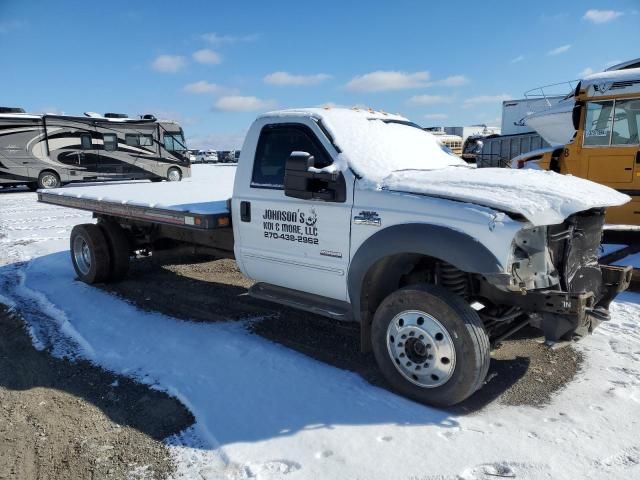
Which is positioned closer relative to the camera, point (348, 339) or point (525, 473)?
point (525, 473)

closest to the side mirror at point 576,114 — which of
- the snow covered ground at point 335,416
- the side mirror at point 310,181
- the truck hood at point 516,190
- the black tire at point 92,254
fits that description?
the snow covered ground at point 335,416

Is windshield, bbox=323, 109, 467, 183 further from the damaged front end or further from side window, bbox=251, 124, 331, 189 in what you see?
the damaged front end

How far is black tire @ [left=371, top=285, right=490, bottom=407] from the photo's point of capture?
323cm

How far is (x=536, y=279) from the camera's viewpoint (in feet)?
10.8

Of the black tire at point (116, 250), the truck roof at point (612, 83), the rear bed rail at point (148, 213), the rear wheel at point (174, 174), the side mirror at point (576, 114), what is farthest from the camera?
the rear wheel at point (174, 174)

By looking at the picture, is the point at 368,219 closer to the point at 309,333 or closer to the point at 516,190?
the point at 516,190

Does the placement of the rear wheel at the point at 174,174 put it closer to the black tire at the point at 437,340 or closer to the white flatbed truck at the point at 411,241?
the white flatbed truck at the point at 411,241

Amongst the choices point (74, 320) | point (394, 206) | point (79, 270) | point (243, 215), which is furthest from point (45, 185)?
point (394, 206)

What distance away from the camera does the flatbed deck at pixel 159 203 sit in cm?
491

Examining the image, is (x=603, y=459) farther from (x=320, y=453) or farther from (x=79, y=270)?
(x=79, y=270)

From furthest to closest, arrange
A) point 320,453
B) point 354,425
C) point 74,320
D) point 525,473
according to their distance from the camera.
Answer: point 74,320
point 354,425
point 320,453
point 525,473

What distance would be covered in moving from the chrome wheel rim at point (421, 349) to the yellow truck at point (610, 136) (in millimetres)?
5963

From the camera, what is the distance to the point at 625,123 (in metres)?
8.10

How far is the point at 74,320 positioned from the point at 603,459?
5031mm
